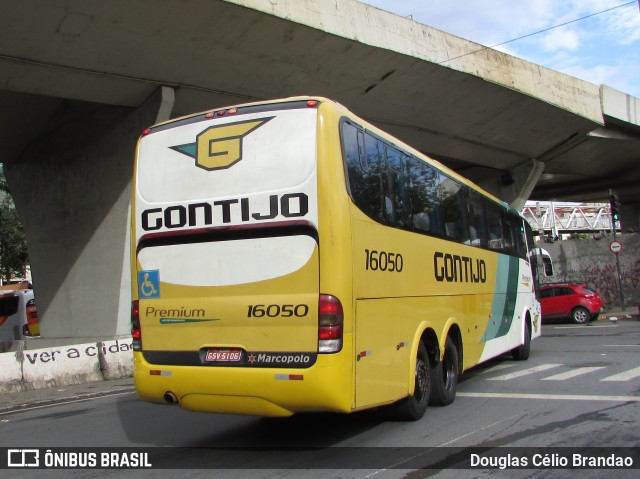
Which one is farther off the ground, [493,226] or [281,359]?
[493,226]

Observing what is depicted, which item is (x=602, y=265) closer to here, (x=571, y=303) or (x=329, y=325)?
(x=571, y=303)

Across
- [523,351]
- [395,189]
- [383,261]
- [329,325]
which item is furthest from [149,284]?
[523,351]

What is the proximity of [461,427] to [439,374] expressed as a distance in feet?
3.54

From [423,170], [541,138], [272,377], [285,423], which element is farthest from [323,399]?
[541,138]

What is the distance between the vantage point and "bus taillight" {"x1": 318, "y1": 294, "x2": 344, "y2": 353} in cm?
542

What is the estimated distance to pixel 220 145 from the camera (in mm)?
6164

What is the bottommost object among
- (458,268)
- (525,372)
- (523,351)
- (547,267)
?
(525,372)

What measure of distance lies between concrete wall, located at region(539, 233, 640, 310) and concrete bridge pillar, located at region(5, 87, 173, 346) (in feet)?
81.9

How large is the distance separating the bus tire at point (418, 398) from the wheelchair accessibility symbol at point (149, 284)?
3078mm

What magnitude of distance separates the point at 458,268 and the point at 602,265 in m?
26.6

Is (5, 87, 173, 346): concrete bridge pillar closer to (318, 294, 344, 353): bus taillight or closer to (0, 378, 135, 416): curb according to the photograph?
(0, 378, 135, 416): curb

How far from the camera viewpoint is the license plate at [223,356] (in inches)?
226

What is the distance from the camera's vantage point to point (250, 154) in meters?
5.97

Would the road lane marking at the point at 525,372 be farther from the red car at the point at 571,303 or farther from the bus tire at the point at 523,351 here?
the red car at the point at 571,303
